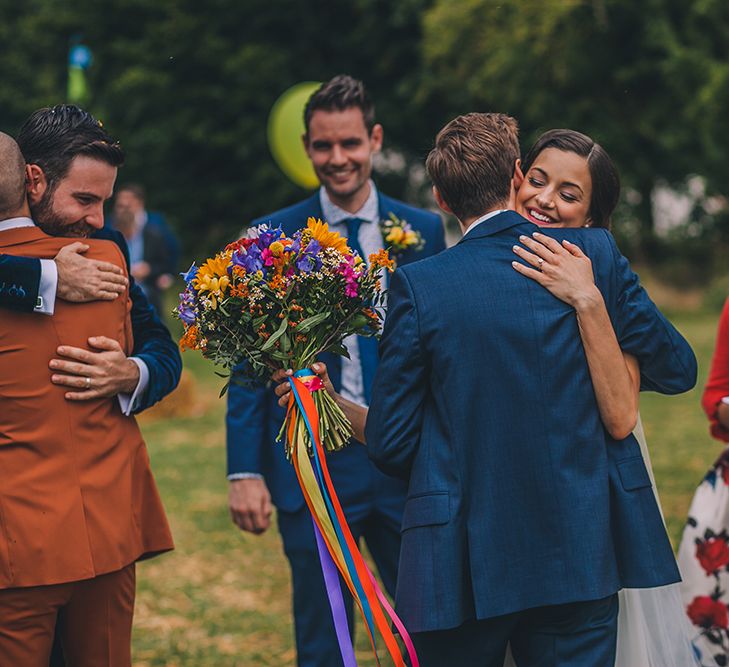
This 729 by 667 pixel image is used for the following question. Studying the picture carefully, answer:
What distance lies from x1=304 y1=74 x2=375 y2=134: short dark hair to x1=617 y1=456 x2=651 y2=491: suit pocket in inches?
68.0

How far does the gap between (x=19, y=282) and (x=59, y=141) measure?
1.43ft

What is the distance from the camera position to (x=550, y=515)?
2.77 m

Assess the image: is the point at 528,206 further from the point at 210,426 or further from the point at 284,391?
the point at 210,426

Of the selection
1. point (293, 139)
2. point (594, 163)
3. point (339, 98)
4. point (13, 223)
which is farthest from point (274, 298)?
point (293, 139)

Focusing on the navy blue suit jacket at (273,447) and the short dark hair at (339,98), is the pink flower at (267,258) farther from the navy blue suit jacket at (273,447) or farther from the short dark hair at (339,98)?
the short dark hair at (339,98)

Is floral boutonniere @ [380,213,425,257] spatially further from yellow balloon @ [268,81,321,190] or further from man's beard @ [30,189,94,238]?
yellow balloon @ [268,81,321,190]

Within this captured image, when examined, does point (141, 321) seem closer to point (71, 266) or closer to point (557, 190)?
point (71, 266)

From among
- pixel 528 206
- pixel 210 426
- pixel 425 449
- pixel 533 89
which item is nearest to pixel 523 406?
pixel 425 449

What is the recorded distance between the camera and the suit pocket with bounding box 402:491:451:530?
278 cm

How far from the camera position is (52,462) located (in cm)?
296

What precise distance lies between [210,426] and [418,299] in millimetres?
9499

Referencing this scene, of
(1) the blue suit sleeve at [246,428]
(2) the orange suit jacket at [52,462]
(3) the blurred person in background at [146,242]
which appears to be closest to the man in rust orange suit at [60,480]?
(2) the orange suit jacket at [52,462]

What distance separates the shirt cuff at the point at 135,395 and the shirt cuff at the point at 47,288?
14.3 inches

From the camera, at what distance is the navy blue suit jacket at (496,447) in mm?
2754
